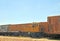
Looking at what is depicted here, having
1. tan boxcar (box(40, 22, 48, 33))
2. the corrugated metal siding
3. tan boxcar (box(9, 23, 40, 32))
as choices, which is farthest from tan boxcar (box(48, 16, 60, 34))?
the corrugated metal siding

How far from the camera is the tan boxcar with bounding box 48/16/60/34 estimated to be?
29.9 meters

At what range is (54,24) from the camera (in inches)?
1199

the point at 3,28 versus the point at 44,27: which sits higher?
the point at 44,27

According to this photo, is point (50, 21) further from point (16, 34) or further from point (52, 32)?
point (16, 34)

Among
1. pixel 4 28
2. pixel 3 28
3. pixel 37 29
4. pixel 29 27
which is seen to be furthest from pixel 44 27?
pixel 3 28

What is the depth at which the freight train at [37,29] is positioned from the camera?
30.2m

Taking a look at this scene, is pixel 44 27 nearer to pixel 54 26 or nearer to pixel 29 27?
pixel 54 26

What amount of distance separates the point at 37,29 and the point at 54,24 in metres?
6.39

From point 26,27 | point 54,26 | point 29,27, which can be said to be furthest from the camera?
point 26,27

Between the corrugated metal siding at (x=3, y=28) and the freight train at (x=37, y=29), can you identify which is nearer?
the freight train at (x=37, y=29)

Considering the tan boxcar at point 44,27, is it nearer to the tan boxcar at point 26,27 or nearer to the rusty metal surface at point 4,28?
the tan boxcar at point 26,27

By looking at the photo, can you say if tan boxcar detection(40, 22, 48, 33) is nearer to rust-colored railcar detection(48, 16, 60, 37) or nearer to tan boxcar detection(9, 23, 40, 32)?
tan boxcar detection(9, 23, 40, 32)

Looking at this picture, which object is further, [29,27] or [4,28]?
[4,28]

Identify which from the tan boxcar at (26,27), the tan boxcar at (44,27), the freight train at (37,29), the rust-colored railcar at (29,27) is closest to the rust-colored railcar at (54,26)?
the freight train at (37,29)
